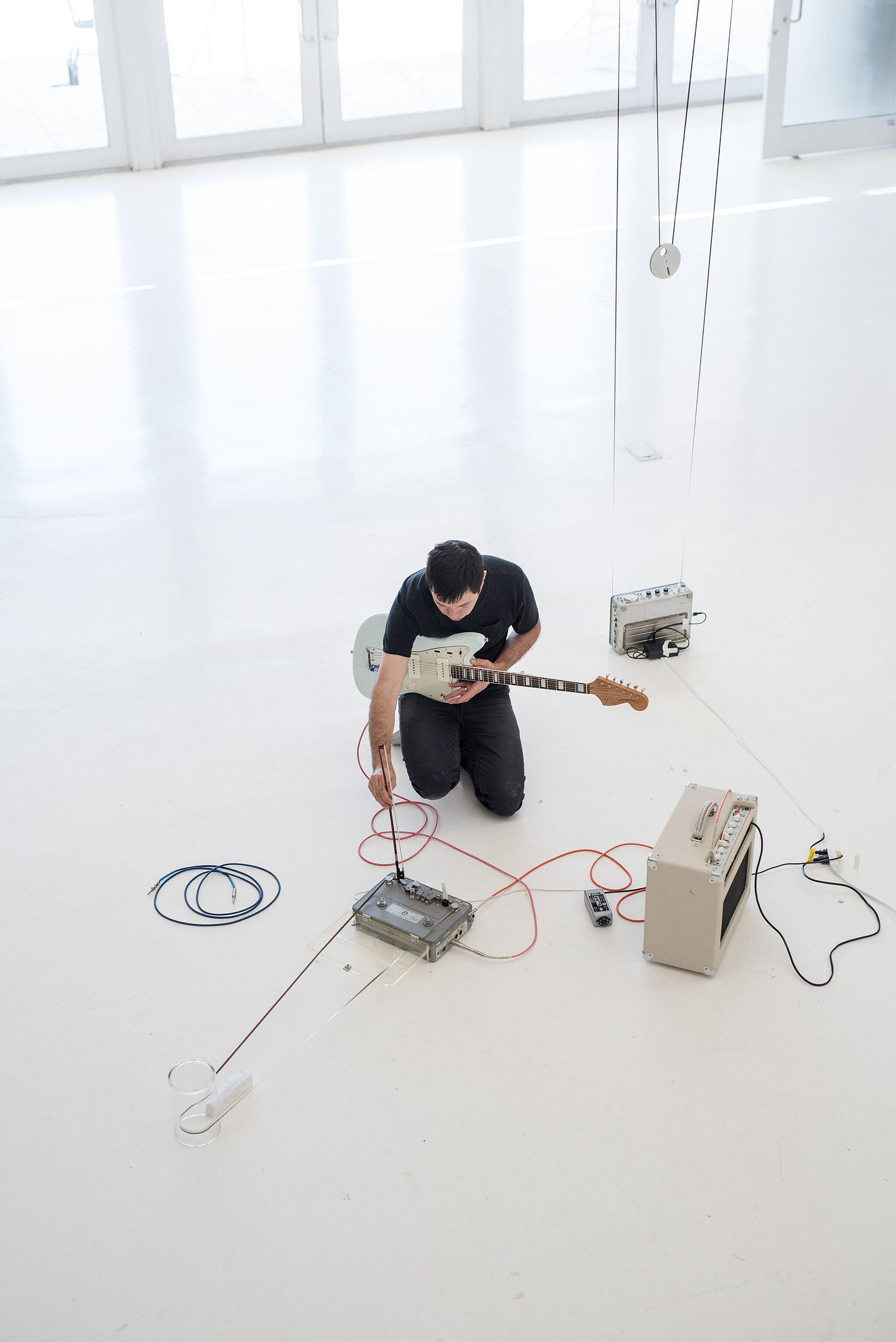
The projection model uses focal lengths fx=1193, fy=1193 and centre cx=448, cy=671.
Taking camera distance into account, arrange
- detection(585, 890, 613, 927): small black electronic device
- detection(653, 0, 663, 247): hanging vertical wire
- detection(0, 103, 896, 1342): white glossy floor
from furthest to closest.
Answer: detection(653, 0, 663, 247): hanging vertical wire, detection(585, 890, 613, 927): small black electronic device, detection(0, 103, 896, 1342): white glossy floor

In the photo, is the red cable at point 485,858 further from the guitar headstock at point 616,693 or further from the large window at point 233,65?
the large window at point 233,65

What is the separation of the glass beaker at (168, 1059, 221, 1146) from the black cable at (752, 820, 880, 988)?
48.7 inches

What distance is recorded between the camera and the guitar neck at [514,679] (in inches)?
110

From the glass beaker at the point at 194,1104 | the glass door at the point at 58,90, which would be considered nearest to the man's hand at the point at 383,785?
the glass beaker at the point at 194,1104

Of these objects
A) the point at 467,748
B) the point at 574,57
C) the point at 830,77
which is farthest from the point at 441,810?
the point at 574,57

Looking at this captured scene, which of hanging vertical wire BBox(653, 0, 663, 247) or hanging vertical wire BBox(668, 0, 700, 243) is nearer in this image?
hanging vertical wire BBox(668, 0, 700, 243)

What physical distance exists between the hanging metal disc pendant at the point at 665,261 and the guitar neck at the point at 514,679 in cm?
129

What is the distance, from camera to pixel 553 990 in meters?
2.54

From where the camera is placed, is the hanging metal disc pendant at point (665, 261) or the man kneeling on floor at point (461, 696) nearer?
the man kneeling on floor at point (461, 696)

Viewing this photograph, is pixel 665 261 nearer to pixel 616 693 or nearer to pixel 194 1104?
pixel 616 693

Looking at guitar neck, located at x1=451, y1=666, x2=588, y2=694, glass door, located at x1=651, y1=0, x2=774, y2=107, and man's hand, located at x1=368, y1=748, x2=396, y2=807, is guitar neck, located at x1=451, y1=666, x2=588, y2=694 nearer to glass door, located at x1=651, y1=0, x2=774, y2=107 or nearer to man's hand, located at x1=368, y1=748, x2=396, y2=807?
man's hand, located at x1=368, y1=748, x2=396, y2=807

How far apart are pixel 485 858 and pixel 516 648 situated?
57cm

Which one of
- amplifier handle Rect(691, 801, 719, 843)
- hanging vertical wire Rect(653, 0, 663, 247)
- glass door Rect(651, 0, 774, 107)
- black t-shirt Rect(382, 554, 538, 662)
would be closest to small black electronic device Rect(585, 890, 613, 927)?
amplifier handle Rect(691, 801, 719, 843)

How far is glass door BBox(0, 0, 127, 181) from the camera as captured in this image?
903cm
